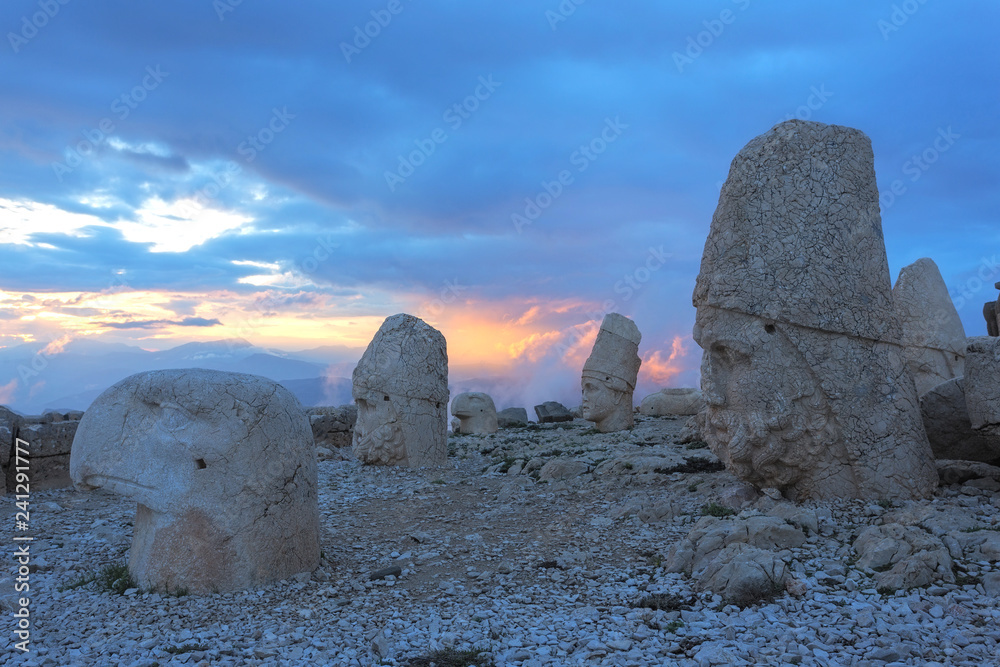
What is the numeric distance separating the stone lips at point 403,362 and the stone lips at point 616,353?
20.6 feet

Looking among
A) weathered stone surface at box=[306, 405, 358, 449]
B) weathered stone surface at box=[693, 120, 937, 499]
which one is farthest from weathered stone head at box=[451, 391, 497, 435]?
weathered stone surface at box=[693, 120, 937, 499]

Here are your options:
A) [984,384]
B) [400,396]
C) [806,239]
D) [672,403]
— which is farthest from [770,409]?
[672,403]

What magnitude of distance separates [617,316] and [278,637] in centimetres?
1497

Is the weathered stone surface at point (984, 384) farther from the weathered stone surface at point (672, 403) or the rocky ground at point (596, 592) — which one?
the weathered stone surface at point (672, 403)

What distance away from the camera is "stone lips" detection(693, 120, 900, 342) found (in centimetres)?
773

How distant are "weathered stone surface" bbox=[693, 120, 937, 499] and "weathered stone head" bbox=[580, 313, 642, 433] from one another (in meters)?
10.9

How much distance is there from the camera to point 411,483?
12047 mm

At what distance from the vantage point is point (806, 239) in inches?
308

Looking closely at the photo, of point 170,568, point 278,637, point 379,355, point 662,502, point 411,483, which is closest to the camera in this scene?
point 278,637

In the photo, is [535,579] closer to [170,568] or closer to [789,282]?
[170,568]

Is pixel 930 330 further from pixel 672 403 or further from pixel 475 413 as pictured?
pixel 475 413

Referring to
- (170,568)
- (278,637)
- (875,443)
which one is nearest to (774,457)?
(875,443)

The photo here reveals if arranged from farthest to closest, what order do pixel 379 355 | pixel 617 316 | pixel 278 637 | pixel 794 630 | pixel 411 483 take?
pixel 617 316, pixel 379 355, pixel 411 483, pixel 278 637, pixel 794 630

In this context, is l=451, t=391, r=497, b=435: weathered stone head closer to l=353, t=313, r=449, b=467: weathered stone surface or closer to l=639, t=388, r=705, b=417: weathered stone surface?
l=639, t=388, r=705, b=417: weathered stone surface
